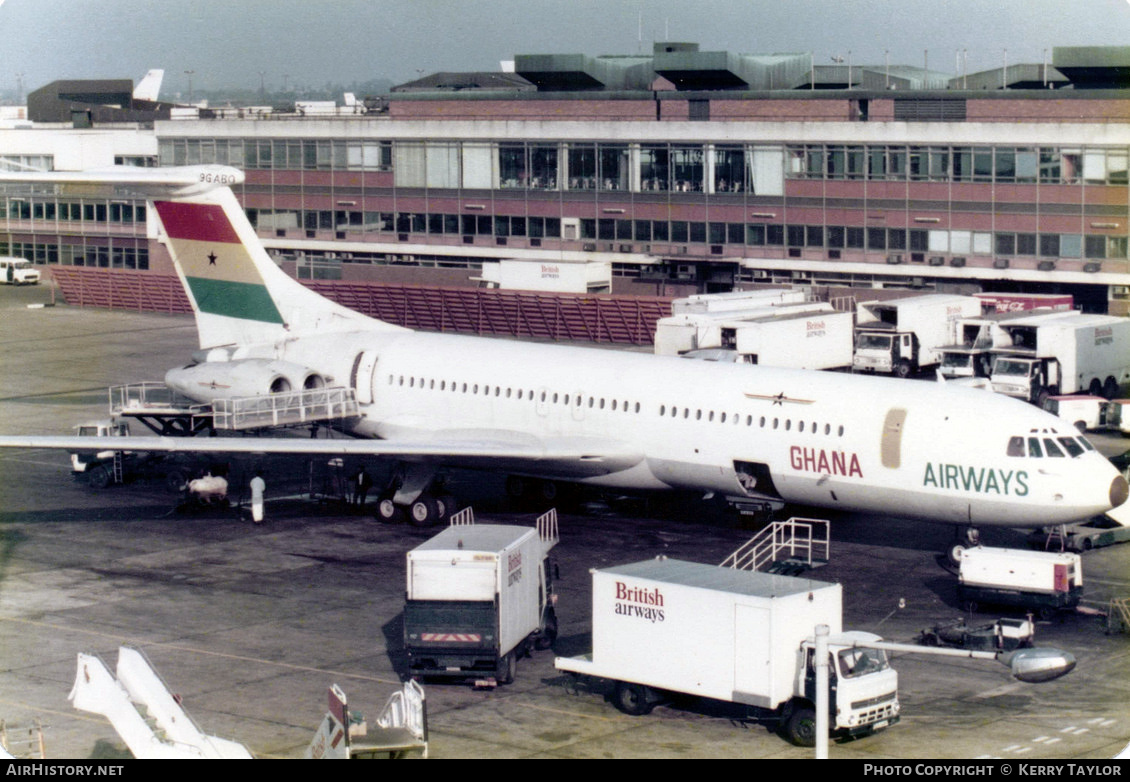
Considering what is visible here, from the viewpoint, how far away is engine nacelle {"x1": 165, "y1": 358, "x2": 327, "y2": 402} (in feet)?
150

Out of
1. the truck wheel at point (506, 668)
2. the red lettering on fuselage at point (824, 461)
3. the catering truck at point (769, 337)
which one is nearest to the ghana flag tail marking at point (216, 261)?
the red lettering on fuselage at point (824, 461)

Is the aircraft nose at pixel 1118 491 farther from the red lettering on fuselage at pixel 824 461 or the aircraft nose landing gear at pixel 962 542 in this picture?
the red lettering on fuselage at pixel 824 461

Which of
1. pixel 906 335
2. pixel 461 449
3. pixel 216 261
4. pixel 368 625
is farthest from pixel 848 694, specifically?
pixel 906 335

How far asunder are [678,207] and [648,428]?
4862 centimetres

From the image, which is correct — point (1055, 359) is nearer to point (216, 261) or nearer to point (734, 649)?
point (216, 261)

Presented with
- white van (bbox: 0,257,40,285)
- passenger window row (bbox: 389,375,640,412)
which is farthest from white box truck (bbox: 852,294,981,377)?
white van (bbox: 0,257,40,285)

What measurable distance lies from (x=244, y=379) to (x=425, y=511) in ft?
23.6

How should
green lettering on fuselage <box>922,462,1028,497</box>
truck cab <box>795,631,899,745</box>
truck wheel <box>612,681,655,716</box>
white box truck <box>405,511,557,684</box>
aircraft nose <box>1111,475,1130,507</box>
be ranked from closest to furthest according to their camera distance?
truck cab <box>795,631,899,745</box>, truck wheel <box>612,681,655,716</box>, white box truck <box>405,511,557,684</box>, green lettering on fuselage <box>922,462,1028,497</box>, aircraft nose <box>1111,475,1130,507</box>

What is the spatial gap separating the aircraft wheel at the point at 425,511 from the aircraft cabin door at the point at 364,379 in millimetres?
4586

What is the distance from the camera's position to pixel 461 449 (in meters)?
41.9

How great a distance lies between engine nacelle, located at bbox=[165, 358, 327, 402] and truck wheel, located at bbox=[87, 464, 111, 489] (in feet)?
11.5

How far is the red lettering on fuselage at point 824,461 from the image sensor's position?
124ft

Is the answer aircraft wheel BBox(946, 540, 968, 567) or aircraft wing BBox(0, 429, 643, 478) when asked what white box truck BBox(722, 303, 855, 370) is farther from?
aircraft wheel BBox(946, 540, 968, 567)
